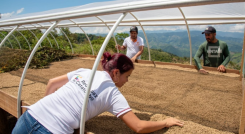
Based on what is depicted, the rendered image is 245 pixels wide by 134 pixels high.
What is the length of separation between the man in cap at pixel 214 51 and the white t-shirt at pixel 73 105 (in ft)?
10.6

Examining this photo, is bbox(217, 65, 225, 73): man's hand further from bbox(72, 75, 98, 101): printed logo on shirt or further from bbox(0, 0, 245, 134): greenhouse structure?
→ bbox(72, 75, 98, 101): printed logo on shirt

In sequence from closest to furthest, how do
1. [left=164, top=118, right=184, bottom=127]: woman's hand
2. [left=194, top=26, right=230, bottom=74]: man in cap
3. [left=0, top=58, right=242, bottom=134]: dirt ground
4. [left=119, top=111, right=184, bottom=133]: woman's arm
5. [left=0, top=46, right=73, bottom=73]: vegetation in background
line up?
[left=119, top=111, right=184, bottom=133]: woman's arm < [left=164, top=118, right=184, bottom=127]: woman's hand < [left=0, top=58, right=242, bottom=134]: dirt ground < [left=194, top=26, right=230, bottom=74]: man in cap < [left=0, top=46, right=73, bottom=73]: vegetation in background

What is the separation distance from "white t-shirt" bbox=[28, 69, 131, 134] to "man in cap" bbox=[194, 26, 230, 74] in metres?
3.23

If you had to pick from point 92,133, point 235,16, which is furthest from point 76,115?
point 235,16

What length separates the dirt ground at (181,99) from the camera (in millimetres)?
1888

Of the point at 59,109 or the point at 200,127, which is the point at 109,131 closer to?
the point at 59,109

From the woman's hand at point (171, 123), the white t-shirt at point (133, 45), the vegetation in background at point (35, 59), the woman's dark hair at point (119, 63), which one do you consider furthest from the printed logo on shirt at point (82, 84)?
the vegetation in background at point (35, 59)

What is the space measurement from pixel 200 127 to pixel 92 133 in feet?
3.67

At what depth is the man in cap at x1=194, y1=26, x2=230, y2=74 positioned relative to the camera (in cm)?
385

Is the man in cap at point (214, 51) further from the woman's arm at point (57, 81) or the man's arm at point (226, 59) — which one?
the woman's arm at point (57, 81)

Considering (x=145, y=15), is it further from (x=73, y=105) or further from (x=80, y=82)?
(x=73, y=105)

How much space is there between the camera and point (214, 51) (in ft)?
13.0

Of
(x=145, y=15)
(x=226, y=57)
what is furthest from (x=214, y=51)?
(x=145, y=15)

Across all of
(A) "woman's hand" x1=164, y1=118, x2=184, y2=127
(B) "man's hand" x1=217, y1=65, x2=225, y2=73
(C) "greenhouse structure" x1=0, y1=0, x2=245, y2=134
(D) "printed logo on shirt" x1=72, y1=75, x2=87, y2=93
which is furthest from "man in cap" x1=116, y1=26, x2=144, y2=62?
(D) "printed logo on shirt" x1=72, y1=75, x2=87, y2=93
